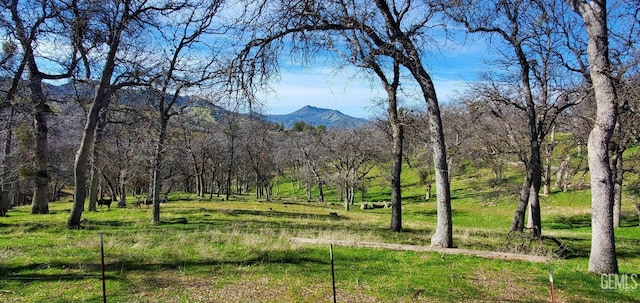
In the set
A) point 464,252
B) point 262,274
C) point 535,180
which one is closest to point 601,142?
point 464,252

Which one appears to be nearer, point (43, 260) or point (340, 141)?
point (43, 260)

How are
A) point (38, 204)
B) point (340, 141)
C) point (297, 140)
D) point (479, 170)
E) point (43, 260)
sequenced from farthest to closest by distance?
point (479, 170), point (297, 140), point (340, 141), point (38, 204), point (43, 260)

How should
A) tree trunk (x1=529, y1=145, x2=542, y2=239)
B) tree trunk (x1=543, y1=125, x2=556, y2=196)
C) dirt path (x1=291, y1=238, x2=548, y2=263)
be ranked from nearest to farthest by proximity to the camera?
dirt path (x1=291, y1=238, x2=548, y2=263) → tree trunk (x1=529, y1=145, x2=542, y2=239) → tree trunk (x1=543, y1=125, x2=556, y2=196)

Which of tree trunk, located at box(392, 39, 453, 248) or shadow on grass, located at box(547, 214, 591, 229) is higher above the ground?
tree trunk, located at box(392, 39, 453, 248)

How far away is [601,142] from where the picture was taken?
24.2 feet

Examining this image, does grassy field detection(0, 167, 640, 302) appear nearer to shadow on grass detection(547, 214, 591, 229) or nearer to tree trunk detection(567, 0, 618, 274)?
tree trunk detection(567, 0, 618, 274)

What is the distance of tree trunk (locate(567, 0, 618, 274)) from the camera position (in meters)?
7.32

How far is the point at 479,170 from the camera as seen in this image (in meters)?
64.1

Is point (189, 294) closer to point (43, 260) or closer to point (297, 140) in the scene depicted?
point (43, 260)

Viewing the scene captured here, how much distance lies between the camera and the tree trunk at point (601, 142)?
24.0 feet

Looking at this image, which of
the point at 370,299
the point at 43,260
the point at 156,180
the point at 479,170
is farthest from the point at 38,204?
the point at 479,170

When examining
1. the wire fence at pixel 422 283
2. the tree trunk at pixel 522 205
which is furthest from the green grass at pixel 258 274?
the tree trunk at pixel 522 205

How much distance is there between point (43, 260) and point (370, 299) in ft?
22.6

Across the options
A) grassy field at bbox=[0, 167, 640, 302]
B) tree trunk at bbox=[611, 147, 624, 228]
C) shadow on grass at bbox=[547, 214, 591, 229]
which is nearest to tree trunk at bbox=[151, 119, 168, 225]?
grassy field at bbox=[0, 167, 640, 302]
